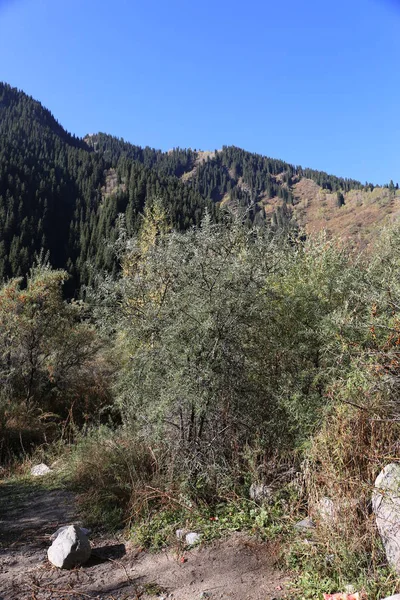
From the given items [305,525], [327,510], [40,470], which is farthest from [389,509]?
[40,470]

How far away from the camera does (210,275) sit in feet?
17.4

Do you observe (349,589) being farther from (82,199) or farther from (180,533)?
(82,199)

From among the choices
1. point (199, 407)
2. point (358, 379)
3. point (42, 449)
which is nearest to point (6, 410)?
point (42, 449)

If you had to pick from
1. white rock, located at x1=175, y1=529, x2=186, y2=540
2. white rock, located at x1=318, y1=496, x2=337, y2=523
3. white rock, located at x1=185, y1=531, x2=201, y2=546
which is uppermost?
white rock, located at x1=318, y1=496, x2=337, y2=523

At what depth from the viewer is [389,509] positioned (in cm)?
330

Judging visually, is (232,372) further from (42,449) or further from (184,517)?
(42,449)

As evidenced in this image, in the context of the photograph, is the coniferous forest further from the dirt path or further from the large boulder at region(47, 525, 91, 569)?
the large boulder at region(47, 525, 91, 569)

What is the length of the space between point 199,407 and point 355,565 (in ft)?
7.50

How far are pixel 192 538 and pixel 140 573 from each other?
654 mm

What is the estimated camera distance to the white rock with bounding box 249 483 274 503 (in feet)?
15.1

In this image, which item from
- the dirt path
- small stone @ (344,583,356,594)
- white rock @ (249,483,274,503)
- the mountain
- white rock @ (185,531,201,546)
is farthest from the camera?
the mountain

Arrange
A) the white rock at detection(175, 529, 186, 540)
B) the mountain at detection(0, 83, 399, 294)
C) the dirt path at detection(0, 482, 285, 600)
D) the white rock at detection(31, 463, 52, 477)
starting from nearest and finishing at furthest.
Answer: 1. the dirt path at detection(0, 482, 285, 600)
2. the white rock at detection(175, 529, 186, 540)
3. the white rock at detection(31, 463, 52, 477)
4. the mountain at detection(0, 83, 399, 294)

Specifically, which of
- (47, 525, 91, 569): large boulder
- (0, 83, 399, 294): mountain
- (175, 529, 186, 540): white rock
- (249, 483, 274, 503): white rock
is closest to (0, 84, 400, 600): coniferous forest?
(249, 483, 274, 503): white rock

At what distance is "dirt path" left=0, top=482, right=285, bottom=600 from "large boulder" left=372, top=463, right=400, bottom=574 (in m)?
1.01
